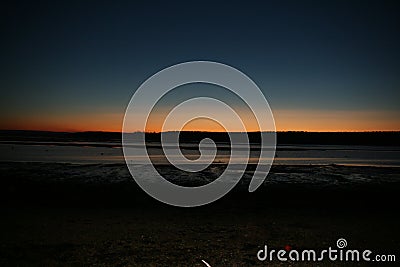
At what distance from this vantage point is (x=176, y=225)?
10867 millimetres

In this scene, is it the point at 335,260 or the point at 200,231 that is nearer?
the point at 335,260

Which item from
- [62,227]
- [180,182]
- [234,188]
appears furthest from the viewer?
[180,182]

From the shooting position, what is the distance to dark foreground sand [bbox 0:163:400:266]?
794 centimetres

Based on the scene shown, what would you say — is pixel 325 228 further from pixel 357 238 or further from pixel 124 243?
pixel 124 243

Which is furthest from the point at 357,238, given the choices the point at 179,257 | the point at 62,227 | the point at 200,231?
the point at 62,227

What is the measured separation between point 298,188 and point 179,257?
1263 cm

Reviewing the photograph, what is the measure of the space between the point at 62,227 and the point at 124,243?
2.67m

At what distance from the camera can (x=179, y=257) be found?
7.83 metres

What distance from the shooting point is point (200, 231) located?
33.2ft

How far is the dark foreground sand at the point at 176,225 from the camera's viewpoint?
26.0 feet

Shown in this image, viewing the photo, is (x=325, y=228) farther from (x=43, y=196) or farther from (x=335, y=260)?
(x=43, y=196)

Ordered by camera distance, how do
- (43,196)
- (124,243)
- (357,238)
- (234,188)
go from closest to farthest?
(124,243)
(357,238)
(43,196)
(234,188)

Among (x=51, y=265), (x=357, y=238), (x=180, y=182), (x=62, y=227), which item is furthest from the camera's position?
(x=180, y=182)

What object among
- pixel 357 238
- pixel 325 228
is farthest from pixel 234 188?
pixel 357 238
